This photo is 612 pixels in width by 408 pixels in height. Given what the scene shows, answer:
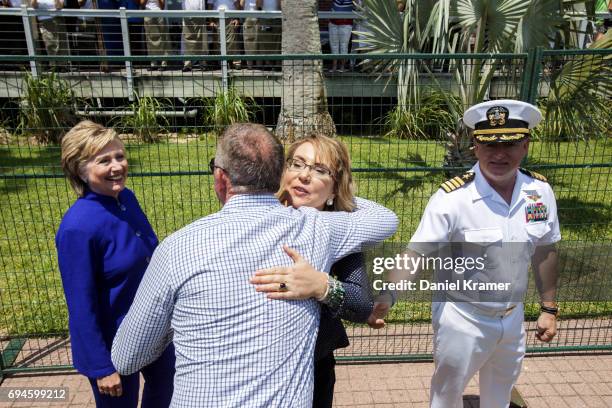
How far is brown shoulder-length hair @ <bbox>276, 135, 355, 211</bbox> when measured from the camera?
6.82 ft

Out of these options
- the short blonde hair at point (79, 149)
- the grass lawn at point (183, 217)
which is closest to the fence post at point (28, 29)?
→ the grass lawn at point (183, 217)

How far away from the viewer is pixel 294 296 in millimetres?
1552

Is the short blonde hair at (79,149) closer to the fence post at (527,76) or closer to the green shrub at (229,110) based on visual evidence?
the green shrub at (229,110)

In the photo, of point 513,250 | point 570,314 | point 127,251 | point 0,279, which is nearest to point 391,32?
point 570,314

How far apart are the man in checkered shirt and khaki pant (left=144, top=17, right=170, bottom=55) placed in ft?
27.3

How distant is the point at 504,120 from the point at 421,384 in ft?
6.52

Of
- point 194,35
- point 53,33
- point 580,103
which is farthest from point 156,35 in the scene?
point 580,103

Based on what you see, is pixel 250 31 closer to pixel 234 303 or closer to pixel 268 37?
pixel 268 37

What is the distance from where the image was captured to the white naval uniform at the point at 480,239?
7.80ft

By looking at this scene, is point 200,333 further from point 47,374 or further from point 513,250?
point 47,374

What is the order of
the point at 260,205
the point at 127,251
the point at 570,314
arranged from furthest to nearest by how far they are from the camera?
the point at 570,314 → the point at 127,251 → the point at 260,205

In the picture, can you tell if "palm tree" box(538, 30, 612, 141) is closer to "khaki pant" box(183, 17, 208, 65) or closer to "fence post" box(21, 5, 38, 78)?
"khaki pant" box(183, 17, 208, 65)

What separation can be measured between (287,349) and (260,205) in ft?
1.48

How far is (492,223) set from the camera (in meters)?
2.37
